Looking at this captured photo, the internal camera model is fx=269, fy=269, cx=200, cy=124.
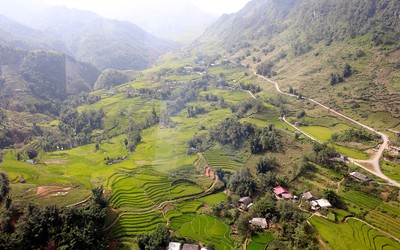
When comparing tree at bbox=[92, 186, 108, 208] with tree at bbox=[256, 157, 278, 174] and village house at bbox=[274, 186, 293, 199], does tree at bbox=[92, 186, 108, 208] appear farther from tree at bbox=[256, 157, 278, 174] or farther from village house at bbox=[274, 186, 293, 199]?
tree at bbox=[256, 157, 278, 174]

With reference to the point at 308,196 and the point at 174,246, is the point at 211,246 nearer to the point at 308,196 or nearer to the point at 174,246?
the point at 174,246

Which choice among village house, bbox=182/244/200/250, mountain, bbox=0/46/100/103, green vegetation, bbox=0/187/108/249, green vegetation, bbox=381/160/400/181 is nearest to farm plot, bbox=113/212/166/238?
green vegetation, bbox=0/187/108/249

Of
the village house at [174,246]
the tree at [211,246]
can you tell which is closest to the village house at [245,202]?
the tree at [211,246]

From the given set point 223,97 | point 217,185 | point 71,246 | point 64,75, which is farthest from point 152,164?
point 64,75

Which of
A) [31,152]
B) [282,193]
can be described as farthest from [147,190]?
[31,152]

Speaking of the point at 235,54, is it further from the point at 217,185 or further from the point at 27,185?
the point at 27,185
